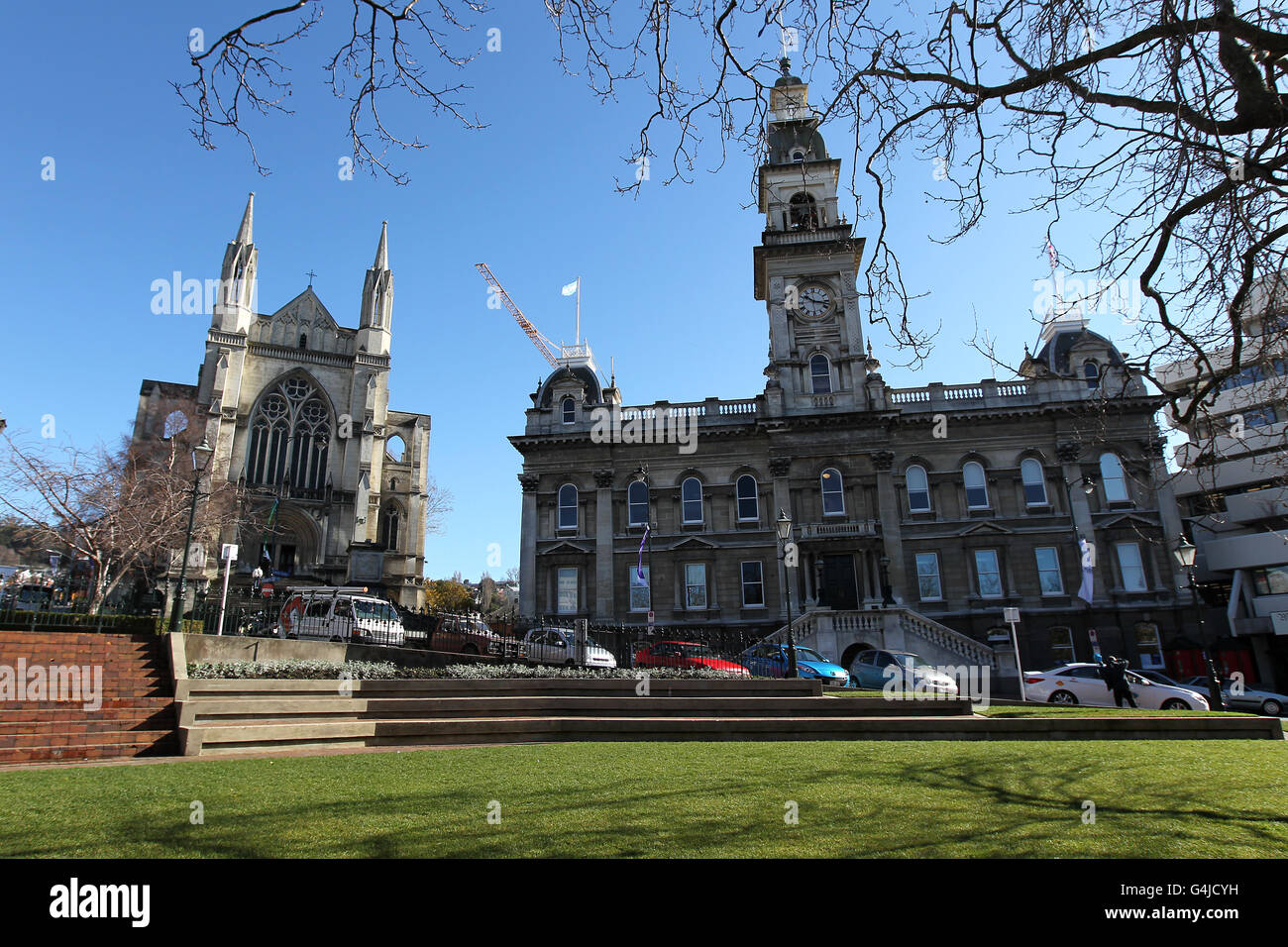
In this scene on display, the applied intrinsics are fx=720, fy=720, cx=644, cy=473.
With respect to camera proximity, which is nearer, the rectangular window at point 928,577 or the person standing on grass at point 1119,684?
the person standing on grass at point 1119,684

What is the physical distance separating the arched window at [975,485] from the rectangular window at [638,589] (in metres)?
16.3

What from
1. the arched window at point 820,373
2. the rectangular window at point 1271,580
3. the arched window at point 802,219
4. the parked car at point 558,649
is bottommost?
the parked car at point 558,649

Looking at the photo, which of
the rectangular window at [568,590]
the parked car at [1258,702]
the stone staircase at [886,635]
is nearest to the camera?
the parked car at [1258,702]

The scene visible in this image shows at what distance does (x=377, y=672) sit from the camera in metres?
15.5

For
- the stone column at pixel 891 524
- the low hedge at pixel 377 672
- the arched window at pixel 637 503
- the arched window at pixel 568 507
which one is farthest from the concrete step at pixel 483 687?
the arched window at pixel 568 507

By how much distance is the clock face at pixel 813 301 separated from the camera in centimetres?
3934

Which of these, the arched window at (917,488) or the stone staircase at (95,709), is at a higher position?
the arched window at (917,488)

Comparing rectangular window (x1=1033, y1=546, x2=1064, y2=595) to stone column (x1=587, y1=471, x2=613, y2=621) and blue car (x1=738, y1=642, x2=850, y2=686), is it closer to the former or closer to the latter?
blue car (x1=738, y1=642, x2=850, y2=686)

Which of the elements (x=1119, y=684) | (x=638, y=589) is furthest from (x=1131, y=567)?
(x=638, y=589)

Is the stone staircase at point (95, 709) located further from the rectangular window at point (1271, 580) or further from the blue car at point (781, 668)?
the rectangular window at point (1271, 580)

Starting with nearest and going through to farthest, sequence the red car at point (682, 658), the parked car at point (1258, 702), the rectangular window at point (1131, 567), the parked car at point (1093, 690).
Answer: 1. the parked car at point (1093, 690)
2. the red car at point (682, 658)
3. the parked car at point (1258, 702)
4. the rectangular window at point (1131, 567)

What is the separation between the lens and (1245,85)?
5.52 metres
